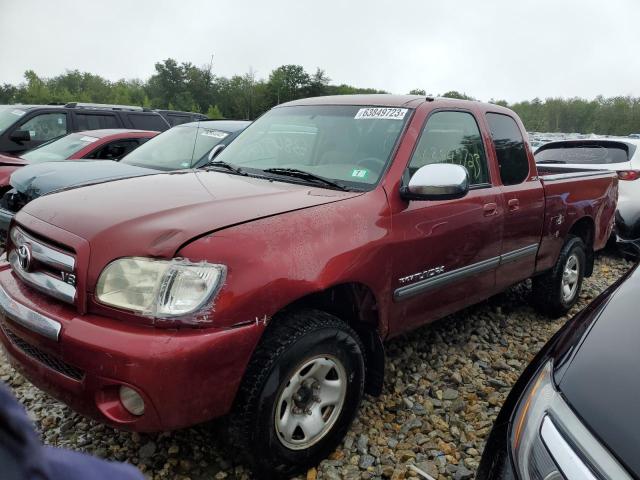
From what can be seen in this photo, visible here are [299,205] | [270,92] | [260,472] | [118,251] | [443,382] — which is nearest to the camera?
[118,251]

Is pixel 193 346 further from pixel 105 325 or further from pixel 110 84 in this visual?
pixel 110 84

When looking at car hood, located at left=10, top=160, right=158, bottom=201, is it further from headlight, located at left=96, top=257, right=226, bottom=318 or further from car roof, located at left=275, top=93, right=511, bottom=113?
headlight, located at left=96, top=257, right=226, bottom=318

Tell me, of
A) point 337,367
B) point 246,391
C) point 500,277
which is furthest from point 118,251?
point 500,277

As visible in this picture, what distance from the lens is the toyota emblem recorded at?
2192 mm

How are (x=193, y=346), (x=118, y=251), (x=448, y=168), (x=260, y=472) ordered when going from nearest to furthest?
1. (x=193, y=346)
2. (x=118, y=251)
3. (x=260, y=472)
4. (x=448, y=168)

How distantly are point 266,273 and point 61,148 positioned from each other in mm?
5589

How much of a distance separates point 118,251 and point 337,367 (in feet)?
3.59

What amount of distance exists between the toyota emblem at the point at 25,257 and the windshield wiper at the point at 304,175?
4.38ft

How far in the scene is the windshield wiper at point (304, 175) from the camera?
2676mm

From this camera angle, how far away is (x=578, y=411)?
1394 mm

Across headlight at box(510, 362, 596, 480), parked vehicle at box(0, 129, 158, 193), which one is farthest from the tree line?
headlight at box(510, 362, 596, 480)

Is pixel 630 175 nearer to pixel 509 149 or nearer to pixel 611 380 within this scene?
pixel 509 149

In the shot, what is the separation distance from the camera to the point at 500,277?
3.53 metres

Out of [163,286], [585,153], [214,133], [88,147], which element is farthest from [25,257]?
[585,153]
